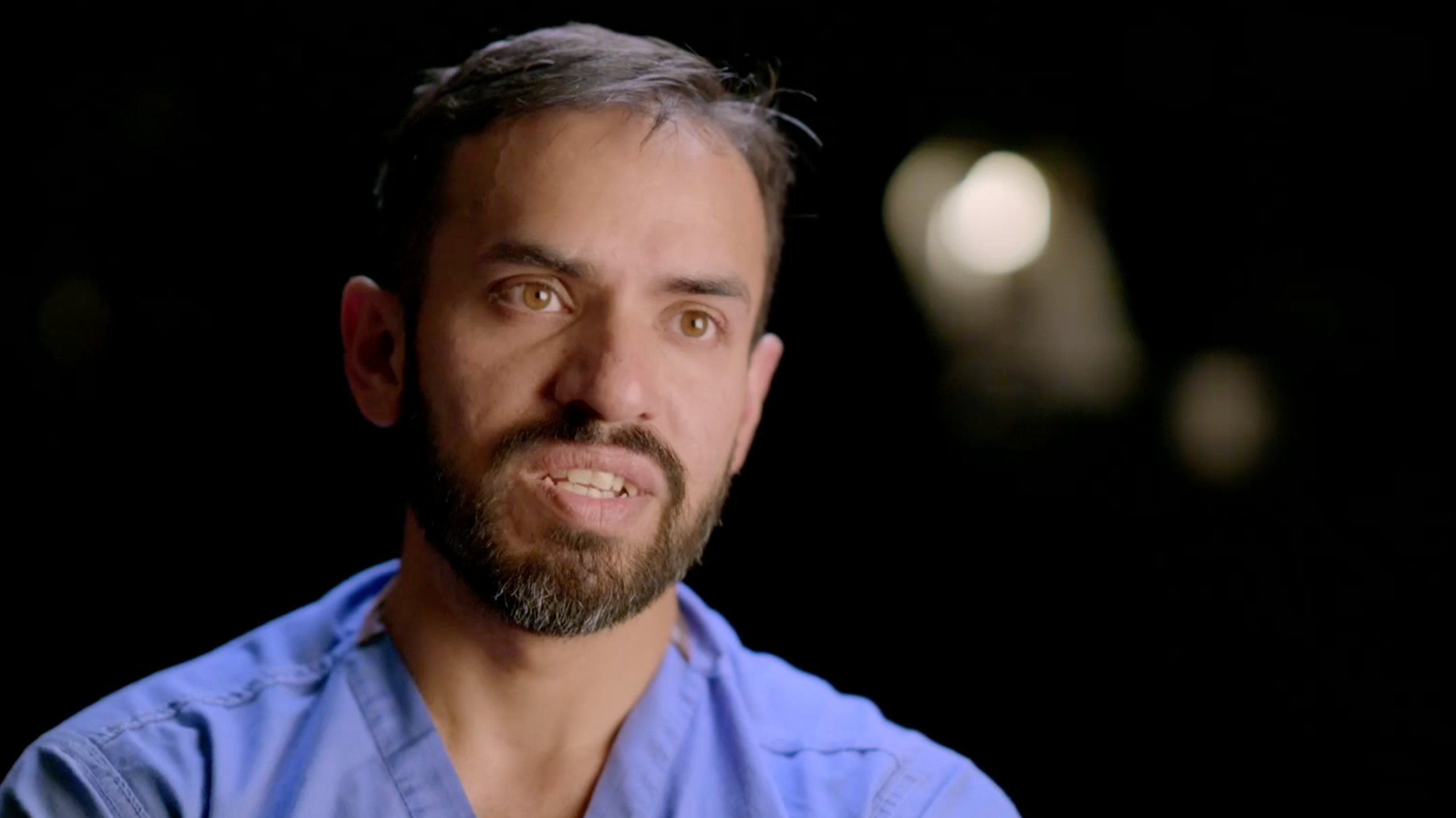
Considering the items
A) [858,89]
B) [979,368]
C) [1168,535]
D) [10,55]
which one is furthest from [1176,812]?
[10,55]

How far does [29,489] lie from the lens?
212cm

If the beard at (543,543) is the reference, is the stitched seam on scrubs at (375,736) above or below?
below

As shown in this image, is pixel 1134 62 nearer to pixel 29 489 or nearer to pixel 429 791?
pixel 429 791

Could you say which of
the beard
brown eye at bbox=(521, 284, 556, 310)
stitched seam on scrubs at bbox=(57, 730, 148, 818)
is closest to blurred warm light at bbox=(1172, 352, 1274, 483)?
the beard

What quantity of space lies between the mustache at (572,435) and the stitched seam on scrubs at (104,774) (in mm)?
509

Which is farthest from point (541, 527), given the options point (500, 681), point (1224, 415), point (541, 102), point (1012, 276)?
point (1224, 415)

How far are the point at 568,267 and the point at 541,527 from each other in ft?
0.91

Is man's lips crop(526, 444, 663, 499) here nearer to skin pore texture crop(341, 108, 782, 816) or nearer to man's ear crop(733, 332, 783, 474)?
skin pore texture crop(341, 108, 782, 816)

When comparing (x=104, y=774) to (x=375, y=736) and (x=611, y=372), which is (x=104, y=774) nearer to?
(x=375, y=736)

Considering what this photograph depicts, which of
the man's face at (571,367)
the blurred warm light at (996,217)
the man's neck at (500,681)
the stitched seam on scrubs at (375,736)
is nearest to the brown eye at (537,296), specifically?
the man's face at (571,367)

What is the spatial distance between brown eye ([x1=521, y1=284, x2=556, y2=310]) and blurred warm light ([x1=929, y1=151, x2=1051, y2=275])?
89cm

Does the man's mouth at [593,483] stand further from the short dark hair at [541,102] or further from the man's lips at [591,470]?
the short dark hair at [541,102]

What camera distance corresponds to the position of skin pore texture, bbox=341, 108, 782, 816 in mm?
1519

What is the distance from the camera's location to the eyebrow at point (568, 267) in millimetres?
1519
